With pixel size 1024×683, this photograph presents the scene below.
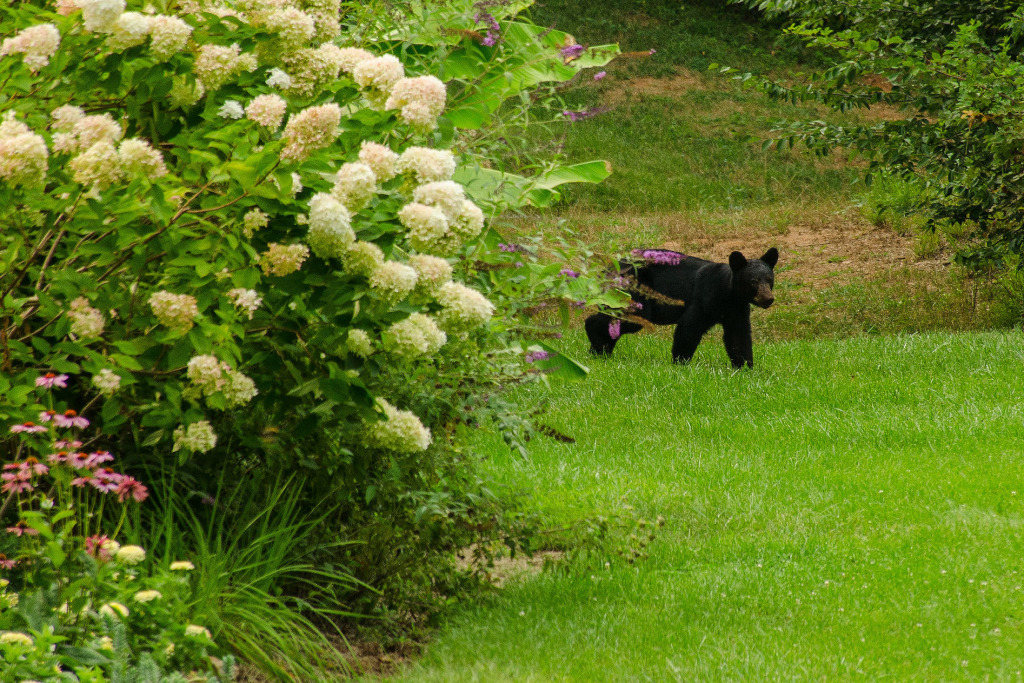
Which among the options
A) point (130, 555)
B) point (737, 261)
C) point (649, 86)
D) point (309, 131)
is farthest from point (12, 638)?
point (649, 86)

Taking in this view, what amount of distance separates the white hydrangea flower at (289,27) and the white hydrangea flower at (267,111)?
12.4 inches

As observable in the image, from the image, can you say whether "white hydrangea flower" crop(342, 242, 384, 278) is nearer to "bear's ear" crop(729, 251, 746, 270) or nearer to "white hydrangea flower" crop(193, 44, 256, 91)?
"white hydrangea flower" crop(193, 44, 256, 91)

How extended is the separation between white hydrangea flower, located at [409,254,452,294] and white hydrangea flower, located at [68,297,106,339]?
1093mm

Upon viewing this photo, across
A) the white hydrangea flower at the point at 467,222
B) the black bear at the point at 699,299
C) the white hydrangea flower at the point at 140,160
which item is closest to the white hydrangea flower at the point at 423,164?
the white hydrangea flower at the point at 467,222

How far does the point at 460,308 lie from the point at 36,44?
1.64m

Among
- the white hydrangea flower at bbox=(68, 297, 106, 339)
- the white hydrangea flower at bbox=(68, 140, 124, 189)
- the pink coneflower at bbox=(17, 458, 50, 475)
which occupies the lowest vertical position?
the pink coneflower at bbox=(17, 458, 50, 475)

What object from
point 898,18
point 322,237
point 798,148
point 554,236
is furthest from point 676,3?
point 322,237

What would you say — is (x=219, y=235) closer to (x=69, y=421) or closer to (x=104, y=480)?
(x=69, y=421)

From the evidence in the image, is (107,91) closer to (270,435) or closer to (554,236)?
(270,435)

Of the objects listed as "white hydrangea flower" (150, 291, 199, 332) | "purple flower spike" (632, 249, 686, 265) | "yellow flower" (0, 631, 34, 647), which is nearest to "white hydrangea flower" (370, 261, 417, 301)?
"white hydrangea flower" (150, 291, 199, 332)

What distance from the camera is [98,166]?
3.11 m

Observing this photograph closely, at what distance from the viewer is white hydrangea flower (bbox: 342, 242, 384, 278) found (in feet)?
10.5

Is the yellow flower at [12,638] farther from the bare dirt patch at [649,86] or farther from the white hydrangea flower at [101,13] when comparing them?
the bare dirt patch at [649,86]

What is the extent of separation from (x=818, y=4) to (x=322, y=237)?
30.7 feet
